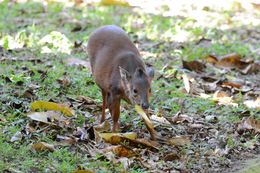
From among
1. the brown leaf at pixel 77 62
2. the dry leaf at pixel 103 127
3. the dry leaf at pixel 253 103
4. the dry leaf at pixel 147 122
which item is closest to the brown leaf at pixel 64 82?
the brown leaf at pixel 77 62

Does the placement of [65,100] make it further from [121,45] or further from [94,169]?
[94,169]

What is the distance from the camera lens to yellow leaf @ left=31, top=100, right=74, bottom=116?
635 cm

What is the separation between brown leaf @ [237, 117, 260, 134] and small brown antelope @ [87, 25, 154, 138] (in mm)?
1103

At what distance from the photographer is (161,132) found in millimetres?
6414

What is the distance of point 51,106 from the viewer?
639 cm

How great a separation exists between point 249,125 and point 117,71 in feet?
4.90

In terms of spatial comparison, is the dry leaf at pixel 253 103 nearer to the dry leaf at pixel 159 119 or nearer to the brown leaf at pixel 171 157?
the dry leaf at pixel 159 119

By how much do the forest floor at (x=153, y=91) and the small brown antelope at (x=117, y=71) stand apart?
0.99 feet

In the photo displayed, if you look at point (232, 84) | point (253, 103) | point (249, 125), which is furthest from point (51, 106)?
point (232, 84)

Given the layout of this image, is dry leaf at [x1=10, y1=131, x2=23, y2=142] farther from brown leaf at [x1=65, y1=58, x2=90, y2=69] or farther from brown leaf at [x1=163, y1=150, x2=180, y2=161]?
brown leaf at [x1=65, y1=58, x2=90, y2=69]

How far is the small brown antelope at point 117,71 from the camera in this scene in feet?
19.8

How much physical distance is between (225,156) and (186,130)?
713 millimetres

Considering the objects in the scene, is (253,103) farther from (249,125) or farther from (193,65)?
(193,65)

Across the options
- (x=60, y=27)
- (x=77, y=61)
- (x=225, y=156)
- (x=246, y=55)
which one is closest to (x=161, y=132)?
(x=225, y=156)
